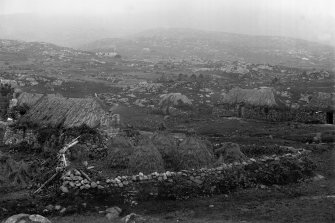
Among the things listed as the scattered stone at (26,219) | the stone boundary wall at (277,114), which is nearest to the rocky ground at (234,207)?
the scattered stone at (26,219)

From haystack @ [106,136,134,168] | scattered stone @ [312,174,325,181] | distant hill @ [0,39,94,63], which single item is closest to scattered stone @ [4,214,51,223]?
haystack @ [106,136,134,168]

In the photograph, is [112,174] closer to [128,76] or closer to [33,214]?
[33,214]

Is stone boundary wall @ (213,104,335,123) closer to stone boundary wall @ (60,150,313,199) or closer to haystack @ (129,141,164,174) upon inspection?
stone boundary wall @ (60,150,313,199)

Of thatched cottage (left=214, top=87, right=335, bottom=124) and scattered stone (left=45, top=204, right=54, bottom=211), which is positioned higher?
scattered stone (left=45, top=204, right=54, bottom=211)

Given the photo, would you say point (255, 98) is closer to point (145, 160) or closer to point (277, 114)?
point (277, 114)

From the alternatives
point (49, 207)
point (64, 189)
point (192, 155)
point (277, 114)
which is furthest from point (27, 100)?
point (277, 114)

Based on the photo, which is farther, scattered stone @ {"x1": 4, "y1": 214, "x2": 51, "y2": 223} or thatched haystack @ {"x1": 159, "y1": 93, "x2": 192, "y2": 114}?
thatched haystack @ {"x1": 159, "y1": 93, "x2": 192, "y2": 114}

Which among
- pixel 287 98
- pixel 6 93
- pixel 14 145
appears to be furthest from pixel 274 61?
pixel 14 145
